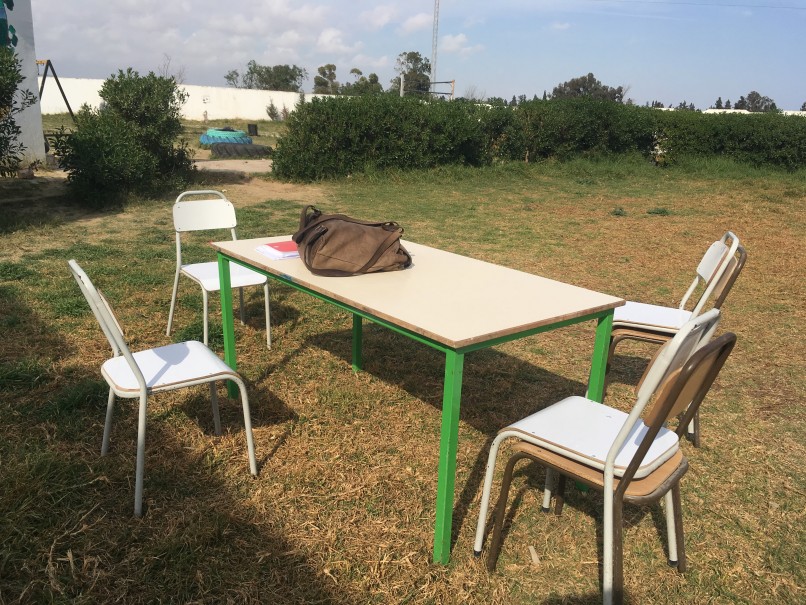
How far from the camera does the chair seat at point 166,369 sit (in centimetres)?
215

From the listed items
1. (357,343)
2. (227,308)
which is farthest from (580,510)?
(227,308)

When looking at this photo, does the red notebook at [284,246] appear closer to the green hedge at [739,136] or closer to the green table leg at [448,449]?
the green table leg at [448,449]

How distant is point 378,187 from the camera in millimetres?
11898

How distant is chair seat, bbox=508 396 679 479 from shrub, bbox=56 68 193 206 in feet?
27.1

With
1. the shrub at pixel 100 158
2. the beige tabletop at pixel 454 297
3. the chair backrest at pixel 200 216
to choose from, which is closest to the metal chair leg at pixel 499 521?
the beige tabletop at pixel 454 297

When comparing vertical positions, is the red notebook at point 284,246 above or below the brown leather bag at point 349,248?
below

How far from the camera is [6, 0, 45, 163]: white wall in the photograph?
9.03 meters

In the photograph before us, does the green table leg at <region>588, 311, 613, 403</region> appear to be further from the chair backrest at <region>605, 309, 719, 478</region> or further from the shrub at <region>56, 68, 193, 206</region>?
the shrub at <region>56, 68, 193, 206</region>

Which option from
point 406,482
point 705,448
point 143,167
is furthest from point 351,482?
point 143,167

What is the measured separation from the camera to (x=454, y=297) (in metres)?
2.21

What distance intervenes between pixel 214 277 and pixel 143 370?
4.75 ft

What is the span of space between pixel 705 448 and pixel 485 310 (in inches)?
62.2

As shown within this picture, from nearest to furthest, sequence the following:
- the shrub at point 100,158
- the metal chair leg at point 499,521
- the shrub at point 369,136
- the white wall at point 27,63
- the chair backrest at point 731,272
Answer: the metal chair leg at point 499,521 → the chair backrest at point 731,272 → the shrub at point 100,158 → the white wall at point 27,63 → the shrub at point 369,136

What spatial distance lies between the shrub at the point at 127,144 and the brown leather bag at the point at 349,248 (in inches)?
282
